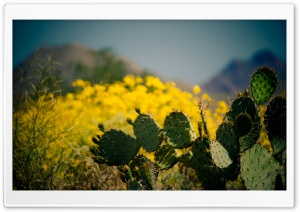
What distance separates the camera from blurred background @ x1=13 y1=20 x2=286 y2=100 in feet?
12.5

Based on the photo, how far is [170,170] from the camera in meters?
3.90

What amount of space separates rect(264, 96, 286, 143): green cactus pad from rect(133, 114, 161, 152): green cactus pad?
764 mm

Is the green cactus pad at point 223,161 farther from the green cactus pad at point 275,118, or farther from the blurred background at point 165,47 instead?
the blurred background at point 165,47

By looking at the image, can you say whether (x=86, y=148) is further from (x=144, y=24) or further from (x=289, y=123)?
(x=289, y=123)

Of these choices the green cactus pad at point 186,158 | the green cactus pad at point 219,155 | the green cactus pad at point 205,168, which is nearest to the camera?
the green cactus pad at point 219,155

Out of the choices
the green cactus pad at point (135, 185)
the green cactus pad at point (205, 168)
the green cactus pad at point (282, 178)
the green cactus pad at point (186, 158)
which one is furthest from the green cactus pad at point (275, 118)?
the green cactus pad at point (135, 185)

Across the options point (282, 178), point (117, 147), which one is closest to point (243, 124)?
point (282, 178)

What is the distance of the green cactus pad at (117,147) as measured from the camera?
3.77 m

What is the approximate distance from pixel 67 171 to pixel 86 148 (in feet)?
0.73

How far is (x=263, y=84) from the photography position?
367cm

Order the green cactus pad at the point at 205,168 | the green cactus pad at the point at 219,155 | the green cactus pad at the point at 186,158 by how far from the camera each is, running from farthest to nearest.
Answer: the green cactus pad at the point at 186,158
the green cactus pad at the point at 205,168
the green cactus pad at the point at 219,155

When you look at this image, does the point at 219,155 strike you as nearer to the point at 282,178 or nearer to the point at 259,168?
the point at 259,168

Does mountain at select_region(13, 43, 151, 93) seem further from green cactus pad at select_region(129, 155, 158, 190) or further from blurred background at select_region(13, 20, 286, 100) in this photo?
green cactus pad at select_region(129, 155, 158, 190)

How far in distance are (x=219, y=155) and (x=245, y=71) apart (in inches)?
26.6
